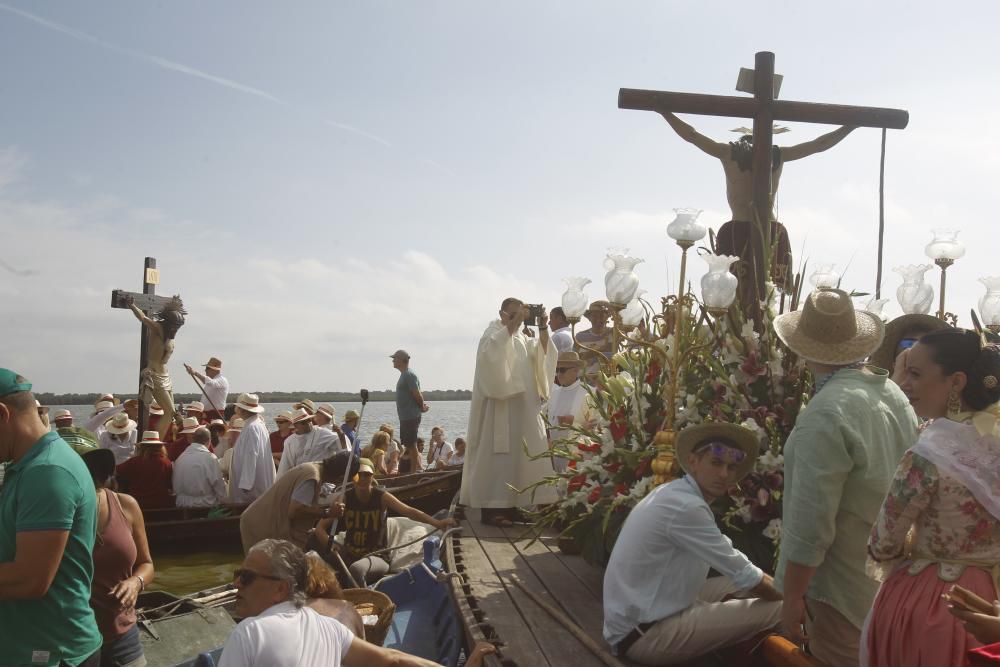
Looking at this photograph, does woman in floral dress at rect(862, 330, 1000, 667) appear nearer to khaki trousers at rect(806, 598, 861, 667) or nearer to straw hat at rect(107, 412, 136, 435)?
khaki trousers at rect(806, 598, 861, 667)

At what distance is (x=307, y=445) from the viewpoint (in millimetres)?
10867

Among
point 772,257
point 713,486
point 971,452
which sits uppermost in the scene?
point 772,257

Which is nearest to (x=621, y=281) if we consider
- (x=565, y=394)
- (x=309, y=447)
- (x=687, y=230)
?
(x=687, y=230)

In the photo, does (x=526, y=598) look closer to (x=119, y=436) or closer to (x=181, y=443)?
(x=181, y=443)

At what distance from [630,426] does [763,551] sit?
1.06 metres

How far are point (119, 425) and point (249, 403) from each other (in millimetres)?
2800

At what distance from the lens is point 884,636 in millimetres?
2885

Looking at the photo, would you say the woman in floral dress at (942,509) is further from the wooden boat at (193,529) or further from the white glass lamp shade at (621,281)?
the wooden boat at (193,529)

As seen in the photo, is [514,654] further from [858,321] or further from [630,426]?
[858,321]

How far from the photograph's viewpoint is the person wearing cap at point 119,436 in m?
13.7

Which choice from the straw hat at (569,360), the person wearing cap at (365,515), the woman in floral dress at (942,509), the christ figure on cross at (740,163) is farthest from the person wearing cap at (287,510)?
the woman in floral dress at (942,509)

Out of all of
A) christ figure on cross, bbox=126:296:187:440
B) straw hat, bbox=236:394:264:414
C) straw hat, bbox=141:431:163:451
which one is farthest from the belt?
christ figure on cross, bbox=126:296:187:440

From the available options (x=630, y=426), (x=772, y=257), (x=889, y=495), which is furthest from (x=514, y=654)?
(x=772, y=257)

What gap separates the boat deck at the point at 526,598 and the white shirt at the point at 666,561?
252 mm
